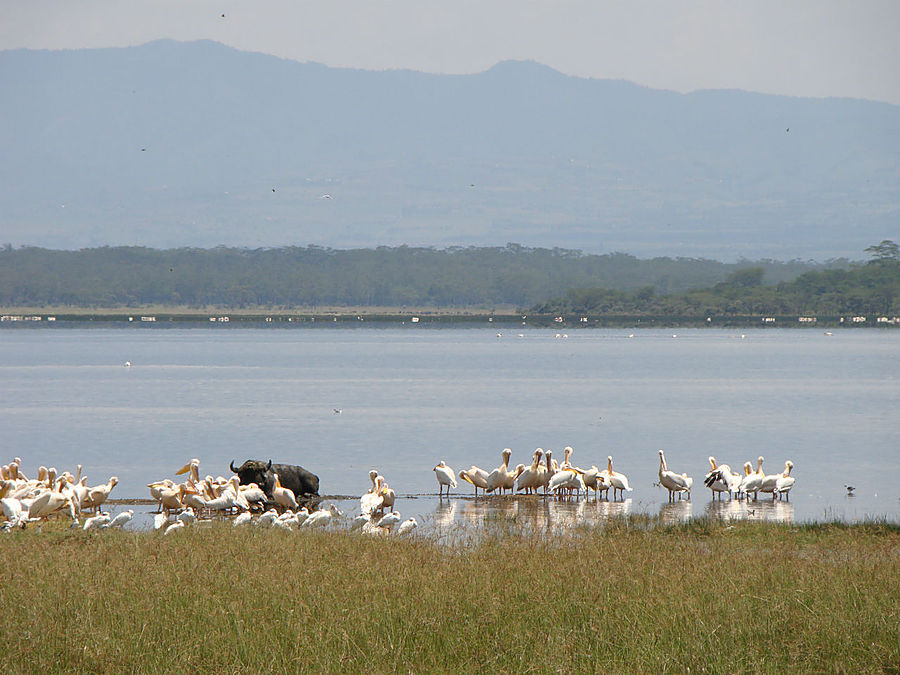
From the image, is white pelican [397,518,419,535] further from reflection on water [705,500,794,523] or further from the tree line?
the tree line

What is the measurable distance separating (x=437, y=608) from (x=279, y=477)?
10448mm

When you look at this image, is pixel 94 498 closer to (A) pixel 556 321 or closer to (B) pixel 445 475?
(B) pixel 445 475

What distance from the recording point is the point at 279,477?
1983cm

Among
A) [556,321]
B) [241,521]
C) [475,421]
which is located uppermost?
[241,521]

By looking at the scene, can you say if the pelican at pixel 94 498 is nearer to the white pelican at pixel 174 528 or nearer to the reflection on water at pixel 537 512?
the reflection on water at pixel 537 512

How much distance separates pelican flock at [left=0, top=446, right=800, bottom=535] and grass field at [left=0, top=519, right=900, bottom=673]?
2559 millimetres

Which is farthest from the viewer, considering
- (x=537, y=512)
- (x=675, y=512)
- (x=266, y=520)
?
(x=675, y=512)

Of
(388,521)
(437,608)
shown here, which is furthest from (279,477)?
(437,608)

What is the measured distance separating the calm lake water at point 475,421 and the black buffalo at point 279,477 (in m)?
1.12

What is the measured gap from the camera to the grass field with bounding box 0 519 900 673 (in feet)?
28.3

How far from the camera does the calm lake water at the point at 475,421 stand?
891 inches

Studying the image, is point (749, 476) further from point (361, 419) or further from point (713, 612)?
point (361, 419)

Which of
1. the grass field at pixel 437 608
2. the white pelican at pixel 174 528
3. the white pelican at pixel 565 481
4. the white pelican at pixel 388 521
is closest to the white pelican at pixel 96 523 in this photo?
the white pelican at pixel 174 528

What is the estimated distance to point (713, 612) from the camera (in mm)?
9727
